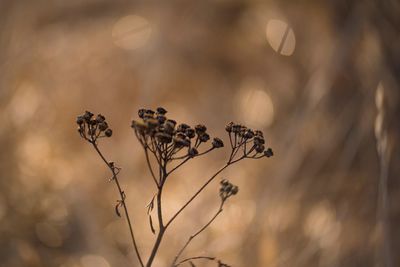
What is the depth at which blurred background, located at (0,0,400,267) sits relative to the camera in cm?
109

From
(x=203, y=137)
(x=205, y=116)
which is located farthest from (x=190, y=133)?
(x=205, y=116)

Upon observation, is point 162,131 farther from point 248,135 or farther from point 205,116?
point 205,116

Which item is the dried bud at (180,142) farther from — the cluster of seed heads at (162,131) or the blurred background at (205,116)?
the blurred background at (205,116)

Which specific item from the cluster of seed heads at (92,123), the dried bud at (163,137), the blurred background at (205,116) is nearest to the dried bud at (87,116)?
the cluster of seed heads at (92,123)

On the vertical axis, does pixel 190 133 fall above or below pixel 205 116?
below

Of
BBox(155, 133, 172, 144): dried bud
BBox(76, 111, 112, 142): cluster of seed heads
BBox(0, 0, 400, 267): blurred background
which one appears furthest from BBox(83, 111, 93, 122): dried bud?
BBox(0, 0, 400, 267): blurred background

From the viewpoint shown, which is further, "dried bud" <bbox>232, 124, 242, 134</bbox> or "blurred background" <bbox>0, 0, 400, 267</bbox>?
"blurred background" <bbox>0, 0, 400, 267</bbox>

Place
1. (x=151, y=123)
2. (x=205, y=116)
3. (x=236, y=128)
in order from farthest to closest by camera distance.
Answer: (x=205, y=116)
(x=236, y=128)
(x=151, y=123)

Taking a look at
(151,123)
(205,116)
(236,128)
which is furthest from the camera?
(205,116)

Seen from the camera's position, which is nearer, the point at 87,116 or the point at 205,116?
the point at 87,116

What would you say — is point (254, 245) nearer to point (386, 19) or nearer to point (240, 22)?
point (386, 19)

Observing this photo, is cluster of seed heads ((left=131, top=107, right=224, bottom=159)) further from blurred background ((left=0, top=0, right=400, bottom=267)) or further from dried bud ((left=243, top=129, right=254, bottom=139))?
blurred background ((left=0, top=0, right=400, bottom=267))

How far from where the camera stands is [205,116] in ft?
4.85

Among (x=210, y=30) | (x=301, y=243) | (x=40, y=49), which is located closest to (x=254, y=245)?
(x=301, y=243)
